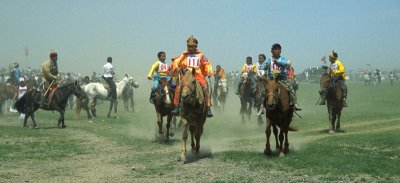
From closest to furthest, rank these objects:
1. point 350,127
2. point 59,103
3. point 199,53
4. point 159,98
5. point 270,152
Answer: point 270,152 < point 199,53 < point 159,98 < point 350,127 < point 59,103

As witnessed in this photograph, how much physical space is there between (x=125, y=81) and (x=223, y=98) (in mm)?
6414

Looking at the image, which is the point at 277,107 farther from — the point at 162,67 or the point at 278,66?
the point at 162,67

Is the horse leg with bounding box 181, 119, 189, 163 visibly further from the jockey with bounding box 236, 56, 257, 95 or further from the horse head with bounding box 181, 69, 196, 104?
the jockey with bounding box 236, 56, 257, 95

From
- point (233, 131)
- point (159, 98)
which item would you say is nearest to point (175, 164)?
point (159, 98)

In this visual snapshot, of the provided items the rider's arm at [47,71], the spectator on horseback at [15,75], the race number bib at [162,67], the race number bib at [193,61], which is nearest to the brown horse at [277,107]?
the race number bib at [193,61]

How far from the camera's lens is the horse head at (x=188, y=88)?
12695 millimetres

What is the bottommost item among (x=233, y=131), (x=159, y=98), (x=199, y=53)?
(x=233, y=131)

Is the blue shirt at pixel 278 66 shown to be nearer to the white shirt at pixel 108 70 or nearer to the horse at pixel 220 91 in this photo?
the white shirt at pixel 108 70

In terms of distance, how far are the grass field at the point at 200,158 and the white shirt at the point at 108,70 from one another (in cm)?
840

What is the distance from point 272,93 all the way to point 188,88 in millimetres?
1986

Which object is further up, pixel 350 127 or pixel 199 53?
pixel 199 53

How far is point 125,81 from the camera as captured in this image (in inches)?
1342

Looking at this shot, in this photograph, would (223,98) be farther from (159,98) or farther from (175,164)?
(175,164)

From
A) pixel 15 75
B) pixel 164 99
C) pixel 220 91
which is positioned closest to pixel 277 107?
pixel 164 99
